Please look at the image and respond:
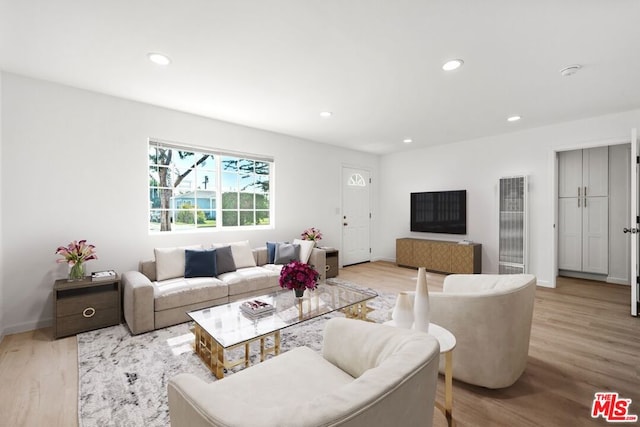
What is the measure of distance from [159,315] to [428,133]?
4.68 meters

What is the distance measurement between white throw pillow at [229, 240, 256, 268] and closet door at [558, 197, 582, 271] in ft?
17.9

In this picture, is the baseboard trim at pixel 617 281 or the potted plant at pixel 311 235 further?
the potted plant at pixel 311 235

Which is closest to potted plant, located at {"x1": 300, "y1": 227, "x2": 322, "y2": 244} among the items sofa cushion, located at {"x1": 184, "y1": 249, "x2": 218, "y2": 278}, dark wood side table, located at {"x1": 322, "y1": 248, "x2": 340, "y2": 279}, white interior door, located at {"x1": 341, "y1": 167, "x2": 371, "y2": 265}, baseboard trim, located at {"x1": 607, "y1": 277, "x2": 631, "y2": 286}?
dark wood side table, located at {"x1": 322, "y1": 248, "x2": 340, "y2": 279}

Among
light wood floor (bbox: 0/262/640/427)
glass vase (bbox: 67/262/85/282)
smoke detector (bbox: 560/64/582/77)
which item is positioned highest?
smoke detector (bbox: 560/64/582/77)

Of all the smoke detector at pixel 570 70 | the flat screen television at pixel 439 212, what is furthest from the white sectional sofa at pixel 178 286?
the smoke detector at pixel 570 70

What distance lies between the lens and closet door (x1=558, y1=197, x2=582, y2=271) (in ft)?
16.5

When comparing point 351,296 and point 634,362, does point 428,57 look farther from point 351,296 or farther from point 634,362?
point 634,362

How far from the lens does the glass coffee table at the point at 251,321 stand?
2047 mm

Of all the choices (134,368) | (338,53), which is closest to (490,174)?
(338,53)

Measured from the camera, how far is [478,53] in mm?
2377

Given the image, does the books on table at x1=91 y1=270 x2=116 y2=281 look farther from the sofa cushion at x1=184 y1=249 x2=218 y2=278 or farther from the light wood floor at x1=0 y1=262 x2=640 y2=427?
the sofa cushion at x1=184 y1=249 x2=218 y2=278

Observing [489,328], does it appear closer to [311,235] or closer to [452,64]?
[452,64]

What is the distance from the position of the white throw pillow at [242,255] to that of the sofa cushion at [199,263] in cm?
42

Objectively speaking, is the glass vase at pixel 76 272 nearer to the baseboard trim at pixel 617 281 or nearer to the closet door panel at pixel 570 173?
the closet door panel at pixel 570 173
